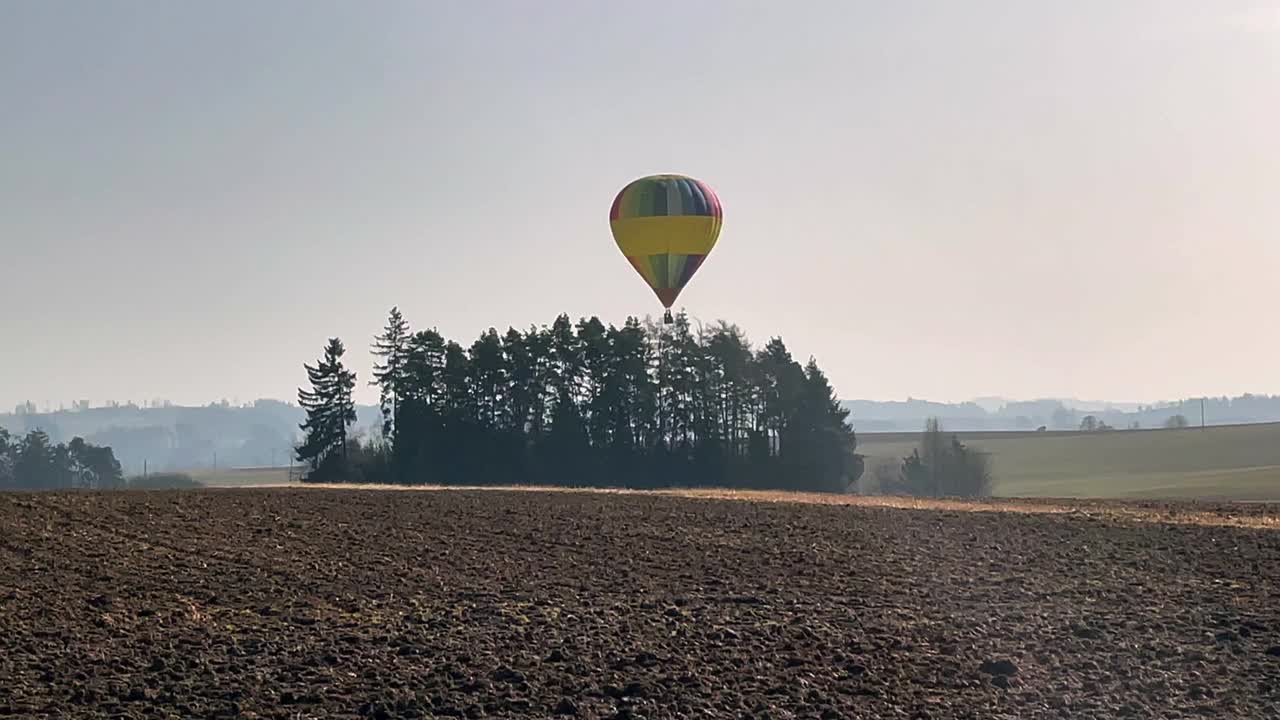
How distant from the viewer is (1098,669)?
1850cm

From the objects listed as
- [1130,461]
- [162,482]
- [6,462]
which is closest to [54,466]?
[6,462]

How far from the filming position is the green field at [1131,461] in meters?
89.6

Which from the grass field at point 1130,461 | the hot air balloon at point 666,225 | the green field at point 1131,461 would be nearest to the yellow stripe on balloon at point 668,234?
the hot air balloon at point 666,225

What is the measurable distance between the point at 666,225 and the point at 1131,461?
72.4 meters

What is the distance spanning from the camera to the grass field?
8906 cm

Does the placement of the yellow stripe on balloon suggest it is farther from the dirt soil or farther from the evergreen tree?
the evergreen tree

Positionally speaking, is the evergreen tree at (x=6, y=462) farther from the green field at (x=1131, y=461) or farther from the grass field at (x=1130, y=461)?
the green field at (x=1131, y=461)

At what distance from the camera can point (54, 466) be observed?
12606 cm

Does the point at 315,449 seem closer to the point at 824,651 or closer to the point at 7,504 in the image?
the point at 7,504

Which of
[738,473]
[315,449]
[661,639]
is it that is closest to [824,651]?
[661,639]

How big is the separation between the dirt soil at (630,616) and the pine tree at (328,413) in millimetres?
48047

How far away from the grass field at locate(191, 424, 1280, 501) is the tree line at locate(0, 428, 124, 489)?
6238 centimetres

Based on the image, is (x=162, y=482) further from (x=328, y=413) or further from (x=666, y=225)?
(x=666, y=225)

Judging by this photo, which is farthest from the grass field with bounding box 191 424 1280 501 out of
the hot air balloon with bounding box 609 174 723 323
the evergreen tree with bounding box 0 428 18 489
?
the evergreen tree with bounding box 0 428 18 489
